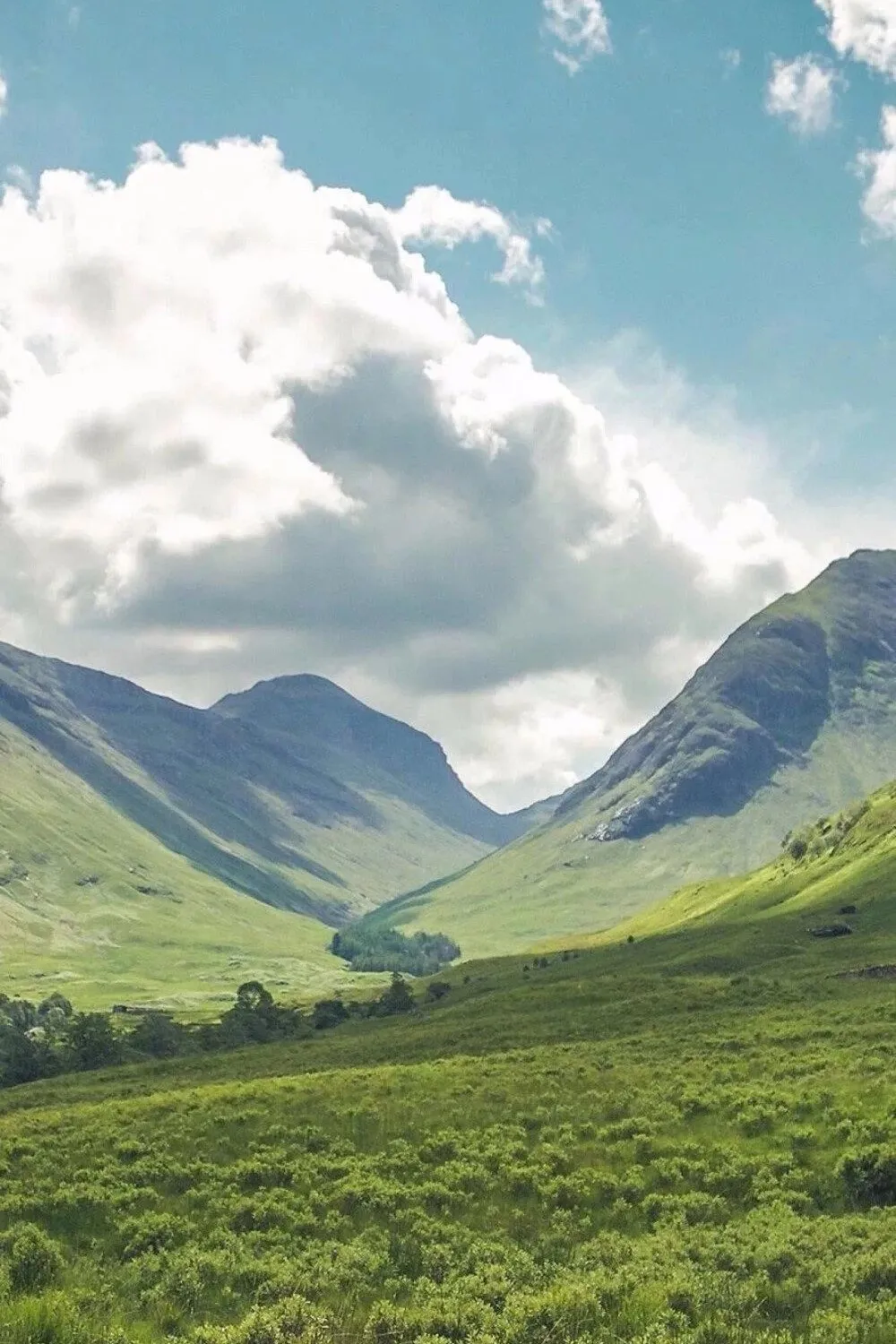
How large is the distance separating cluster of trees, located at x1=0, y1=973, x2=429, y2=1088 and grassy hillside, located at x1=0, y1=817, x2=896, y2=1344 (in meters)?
60.5

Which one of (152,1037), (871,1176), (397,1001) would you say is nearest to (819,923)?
(397,1001)

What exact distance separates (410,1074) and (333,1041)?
176ft

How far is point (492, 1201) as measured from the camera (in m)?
34.2

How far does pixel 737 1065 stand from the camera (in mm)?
51594

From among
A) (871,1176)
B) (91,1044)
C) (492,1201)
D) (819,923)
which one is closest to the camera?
(871,1176)

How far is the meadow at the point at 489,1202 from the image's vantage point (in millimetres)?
20797

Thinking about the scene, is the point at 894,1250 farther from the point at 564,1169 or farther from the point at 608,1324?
the point at 564,1169

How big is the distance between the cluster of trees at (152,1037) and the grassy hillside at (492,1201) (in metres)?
60.5

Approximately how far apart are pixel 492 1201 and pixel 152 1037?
11469 centimetres

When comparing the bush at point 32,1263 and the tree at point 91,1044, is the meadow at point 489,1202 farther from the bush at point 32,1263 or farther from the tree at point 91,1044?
the tree at point 91,1044

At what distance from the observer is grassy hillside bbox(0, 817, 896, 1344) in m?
20.8

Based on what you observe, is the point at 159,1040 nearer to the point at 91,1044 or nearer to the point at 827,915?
the point at 91,1044

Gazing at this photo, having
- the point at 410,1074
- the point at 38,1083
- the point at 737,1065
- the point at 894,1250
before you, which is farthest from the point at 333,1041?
the point at 894,1250

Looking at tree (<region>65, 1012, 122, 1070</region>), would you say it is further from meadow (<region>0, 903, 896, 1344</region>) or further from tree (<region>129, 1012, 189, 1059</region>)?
meadow (<region>0, 903, 896, 1344</region>)
